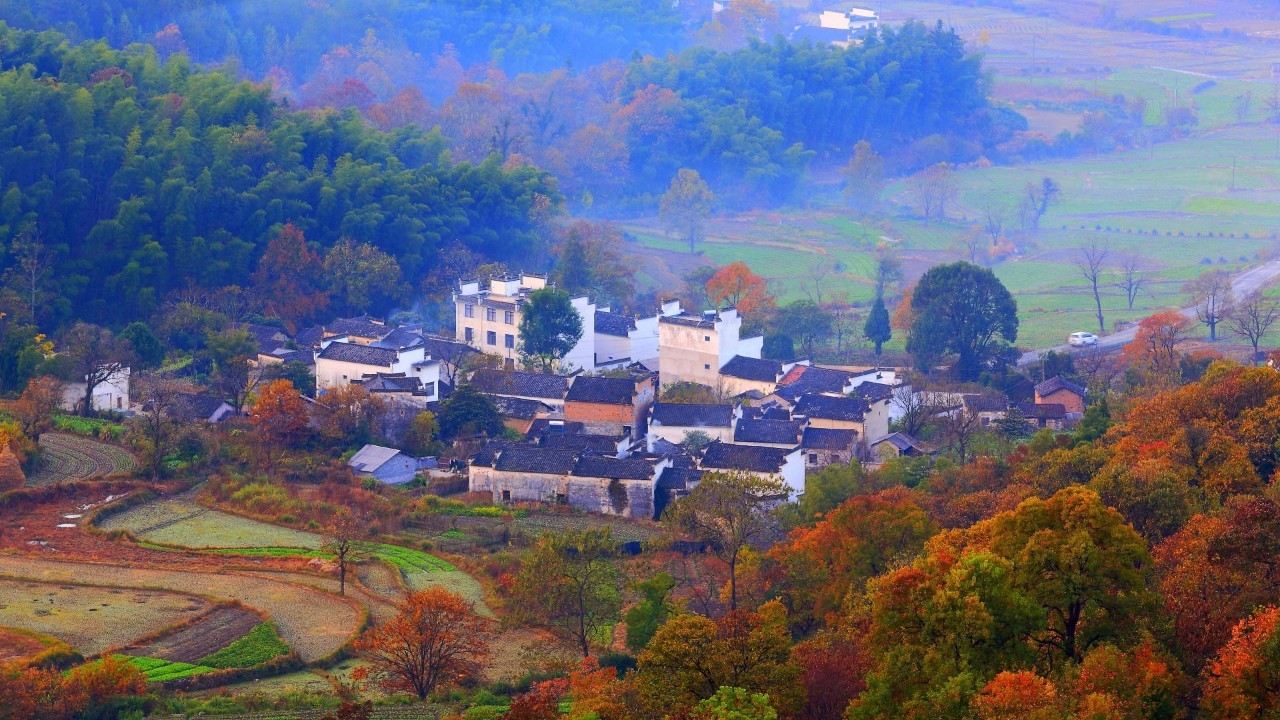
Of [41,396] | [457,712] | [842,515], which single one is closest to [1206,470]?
[842,515]

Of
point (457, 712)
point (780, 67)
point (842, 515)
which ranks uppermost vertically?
point (780, 67)

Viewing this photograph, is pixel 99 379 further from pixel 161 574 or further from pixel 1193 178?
pixel 1193 178

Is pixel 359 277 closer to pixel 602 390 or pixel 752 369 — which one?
pixel 602 390

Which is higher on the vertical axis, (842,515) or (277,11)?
(277,11)

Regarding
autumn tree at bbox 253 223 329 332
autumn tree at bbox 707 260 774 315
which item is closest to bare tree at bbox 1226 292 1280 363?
autumn tree at bbox 707 260 774 315

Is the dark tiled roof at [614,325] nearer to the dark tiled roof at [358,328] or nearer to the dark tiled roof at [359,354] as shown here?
the dark tiled roof at [358,328]

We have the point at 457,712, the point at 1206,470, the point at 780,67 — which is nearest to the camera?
the point at 457,712

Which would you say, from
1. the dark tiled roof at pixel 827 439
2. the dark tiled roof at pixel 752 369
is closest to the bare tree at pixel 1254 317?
the dark tiled roof at pixel 752 369

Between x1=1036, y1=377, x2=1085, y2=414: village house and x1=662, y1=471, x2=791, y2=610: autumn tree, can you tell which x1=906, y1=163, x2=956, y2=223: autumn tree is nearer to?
x1=1036, y1=377, x2=1085, y2=414: village house
